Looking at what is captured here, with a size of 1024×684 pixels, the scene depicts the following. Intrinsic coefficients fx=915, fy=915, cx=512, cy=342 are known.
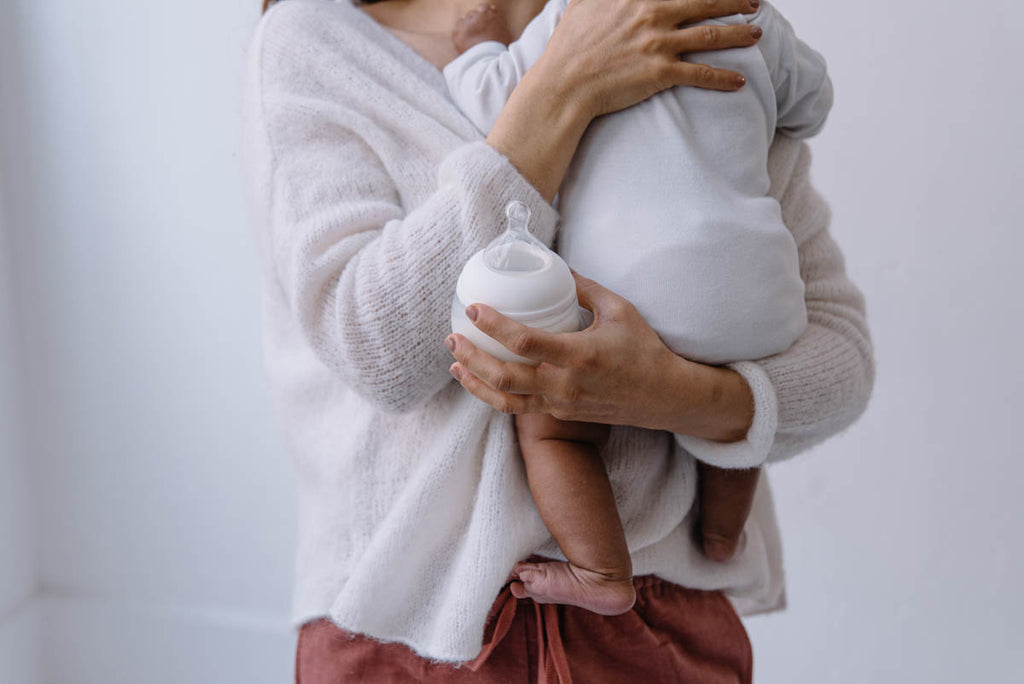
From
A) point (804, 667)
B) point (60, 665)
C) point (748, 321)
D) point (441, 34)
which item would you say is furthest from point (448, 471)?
point (60, 665)

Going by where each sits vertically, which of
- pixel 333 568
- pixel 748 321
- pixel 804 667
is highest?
pixel 748 321

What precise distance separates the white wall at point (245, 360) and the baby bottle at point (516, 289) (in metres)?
A: 1.01

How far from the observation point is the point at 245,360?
5.42ft

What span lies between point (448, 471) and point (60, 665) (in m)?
1.41

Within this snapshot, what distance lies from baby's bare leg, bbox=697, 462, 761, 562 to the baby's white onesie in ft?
0.49

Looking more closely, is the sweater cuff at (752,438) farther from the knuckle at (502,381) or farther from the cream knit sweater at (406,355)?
the knuckle at (502,381)

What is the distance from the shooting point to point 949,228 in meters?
1.46

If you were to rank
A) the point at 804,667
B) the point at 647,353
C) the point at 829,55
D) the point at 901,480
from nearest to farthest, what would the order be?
the point at 647,353 → the point at 829,55 → the point at 901,480 → the point at 804,667

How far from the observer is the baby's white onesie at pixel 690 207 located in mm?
731

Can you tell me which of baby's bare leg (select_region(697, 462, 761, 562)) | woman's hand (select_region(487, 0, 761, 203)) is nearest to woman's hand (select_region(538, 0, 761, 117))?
woman's hand (select_region(487, 0, 761, 203))

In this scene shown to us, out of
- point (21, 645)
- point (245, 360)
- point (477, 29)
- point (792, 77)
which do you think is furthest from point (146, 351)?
point (792, 77)

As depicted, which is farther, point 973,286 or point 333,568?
point 973,286

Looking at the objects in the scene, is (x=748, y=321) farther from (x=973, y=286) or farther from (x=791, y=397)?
(x=973, y=286)

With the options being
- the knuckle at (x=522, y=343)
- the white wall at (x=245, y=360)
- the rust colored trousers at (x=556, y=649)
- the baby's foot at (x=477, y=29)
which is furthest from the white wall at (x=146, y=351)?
the knuckle at (x=522, y=343)
